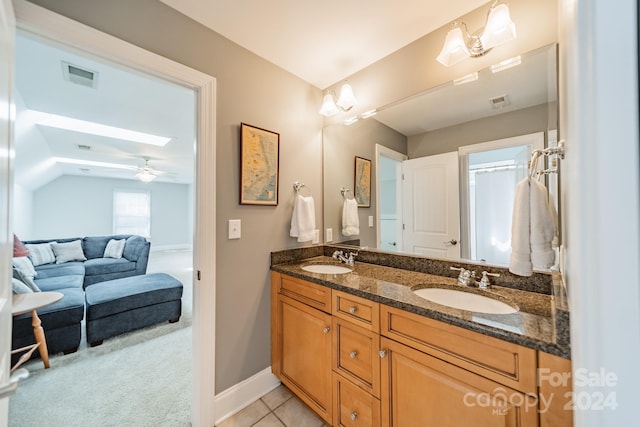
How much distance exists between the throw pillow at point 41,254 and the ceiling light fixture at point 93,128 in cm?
222

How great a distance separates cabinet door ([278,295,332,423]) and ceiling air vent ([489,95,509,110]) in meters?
1.48

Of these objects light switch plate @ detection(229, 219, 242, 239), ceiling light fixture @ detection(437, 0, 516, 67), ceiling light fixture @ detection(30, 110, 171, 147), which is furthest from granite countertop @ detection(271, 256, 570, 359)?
ceiling light fixture @ detection(30, 110, 171, 147)

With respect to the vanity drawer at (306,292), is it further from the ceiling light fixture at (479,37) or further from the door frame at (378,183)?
the ceiling light fixture at (479,37)

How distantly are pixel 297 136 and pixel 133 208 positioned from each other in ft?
26.0

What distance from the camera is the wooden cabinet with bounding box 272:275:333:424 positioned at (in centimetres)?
136

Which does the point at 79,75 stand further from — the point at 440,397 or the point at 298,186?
the point at 440,397

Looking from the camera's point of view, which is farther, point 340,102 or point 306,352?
point 340,102

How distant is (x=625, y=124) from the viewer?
303 mm

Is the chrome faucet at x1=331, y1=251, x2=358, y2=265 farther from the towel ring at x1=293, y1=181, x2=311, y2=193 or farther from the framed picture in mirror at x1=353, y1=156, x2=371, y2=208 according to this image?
the towel ring at x1=293, y1=181, x2=311, y2=193

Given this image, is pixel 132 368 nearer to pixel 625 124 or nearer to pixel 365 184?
pixel 365 184

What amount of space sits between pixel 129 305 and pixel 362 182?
2623 mm

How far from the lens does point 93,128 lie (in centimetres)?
307

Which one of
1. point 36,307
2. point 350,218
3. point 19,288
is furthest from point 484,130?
point 19,288

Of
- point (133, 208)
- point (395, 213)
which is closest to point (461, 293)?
point (395, 213)
